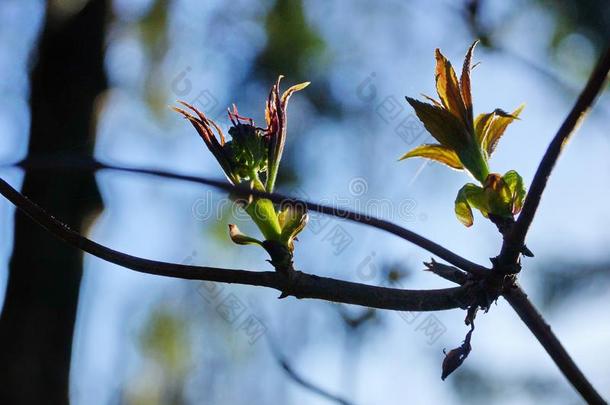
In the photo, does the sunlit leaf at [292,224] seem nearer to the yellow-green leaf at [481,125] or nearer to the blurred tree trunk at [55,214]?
the yellow-green leaf at [481,125]

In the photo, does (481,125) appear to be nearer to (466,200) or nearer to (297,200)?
(466,200)

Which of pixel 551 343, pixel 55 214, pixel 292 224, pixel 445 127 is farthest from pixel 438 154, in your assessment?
pixel 55 214

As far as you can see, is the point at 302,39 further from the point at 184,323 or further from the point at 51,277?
the point at 184,323

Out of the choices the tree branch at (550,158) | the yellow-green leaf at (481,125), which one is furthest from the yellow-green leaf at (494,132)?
the tree branch at (550,158)

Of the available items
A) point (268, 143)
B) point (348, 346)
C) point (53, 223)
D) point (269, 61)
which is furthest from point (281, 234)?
point (269, 61)

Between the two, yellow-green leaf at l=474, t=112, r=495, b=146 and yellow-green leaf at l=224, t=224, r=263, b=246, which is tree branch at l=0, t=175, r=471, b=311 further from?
yellow-green leaf at l=474, t=112, r=495, b=146
